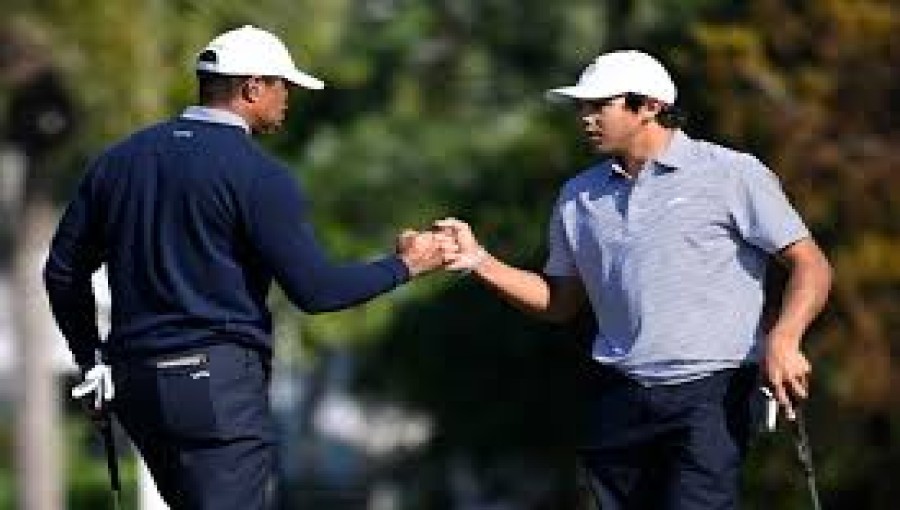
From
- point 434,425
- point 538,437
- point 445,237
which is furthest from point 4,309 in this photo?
point 445,237

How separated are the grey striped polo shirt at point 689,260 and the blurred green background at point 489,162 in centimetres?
479

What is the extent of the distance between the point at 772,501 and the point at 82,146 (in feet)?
26.3

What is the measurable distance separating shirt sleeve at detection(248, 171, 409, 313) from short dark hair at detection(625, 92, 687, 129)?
979mm

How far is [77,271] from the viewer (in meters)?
9.02

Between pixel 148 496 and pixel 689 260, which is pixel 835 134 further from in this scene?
pixel 689 260

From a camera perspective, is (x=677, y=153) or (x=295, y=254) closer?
(x=295, y=254)

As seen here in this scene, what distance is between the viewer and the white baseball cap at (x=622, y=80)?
923 centimetres

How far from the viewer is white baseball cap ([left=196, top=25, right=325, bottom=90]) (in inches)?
345

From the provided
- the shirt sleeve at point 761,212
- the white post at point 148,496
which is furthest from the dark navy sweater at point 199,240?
the white post at point 148,496

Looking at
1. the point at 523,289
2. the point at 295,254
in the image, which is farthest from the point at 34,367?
the point at 295,254

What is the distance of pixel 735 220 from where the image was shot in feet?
29.9

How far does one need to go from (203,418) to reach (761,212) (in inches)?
69.4

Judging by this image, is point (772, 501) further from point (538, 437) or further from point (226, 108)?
point (226, 108)

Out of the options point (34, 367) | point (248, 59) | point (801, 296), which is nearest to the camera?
point (248, 59)
